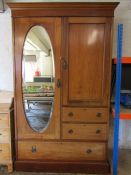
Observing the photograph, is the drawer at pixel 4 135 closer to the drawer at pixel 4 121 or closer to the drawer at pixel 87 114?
the drawer at pixel 4 121

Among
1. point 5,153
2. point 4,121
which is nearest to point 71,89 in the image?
point 4,121

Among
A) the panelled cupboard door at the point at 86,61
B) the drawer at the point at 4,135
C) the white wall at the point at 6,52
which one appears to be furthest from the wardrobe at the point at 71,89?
the white wall at the point at 6,52

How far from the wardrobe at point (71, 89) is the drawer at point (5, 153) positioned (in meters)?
0.09

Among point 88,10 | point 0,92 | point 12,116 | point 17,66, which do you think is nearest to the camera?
point 88,10

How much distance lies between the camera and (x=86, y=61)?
6.68ft

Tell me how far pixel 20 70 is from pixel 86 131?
1.01 m

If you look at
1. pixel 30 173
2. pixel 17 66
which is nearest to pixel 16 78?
pixel 17 66

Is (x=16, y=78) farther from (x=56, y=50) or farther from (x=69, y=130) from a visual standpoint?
(x=69, y=130)

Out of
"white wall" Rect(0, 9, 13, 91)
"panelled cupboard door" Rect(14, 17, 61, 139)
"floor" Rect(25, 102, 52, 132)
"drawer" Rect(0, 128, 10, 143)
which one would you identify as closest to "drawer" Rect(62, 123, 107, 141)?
"panelled cupboard door" Rect(14, 17, 61, 139)

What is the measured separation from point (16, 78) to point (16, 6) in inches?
29.8

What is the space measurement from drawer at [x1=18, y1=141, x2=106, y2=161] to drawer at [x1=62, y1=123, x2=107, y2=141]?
8 centimetres

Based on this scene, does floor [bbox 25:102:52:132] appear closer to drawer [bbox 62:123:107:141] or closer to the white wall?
drawer [bbox 62:123:107:141]

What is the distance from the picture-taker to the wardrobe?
1977mm

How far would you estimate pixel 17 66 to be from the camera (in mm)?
2082
